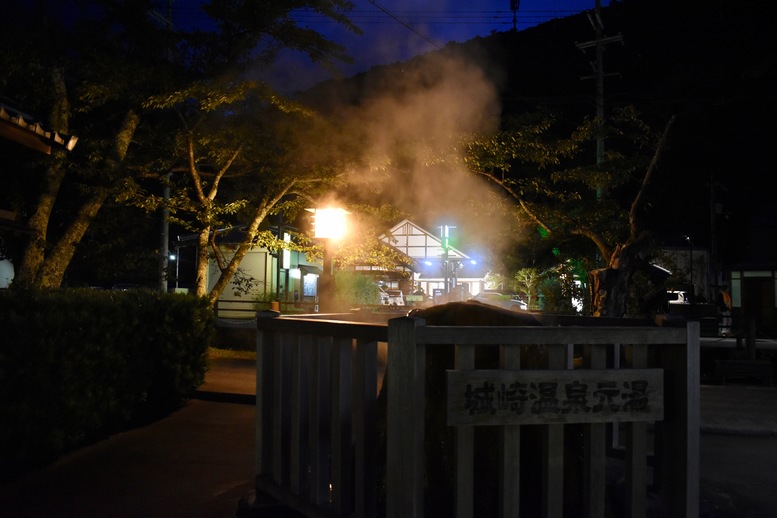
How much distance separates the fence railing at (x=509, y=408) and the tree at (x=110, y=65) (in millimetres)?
7747

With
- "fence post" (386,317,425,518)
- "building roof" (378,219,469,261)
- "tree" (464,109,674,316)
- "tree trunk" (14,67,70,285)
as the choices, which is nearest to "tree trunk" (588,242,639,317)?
"tree" (464,109,674,316)

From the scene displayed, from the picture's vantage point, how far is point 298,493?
3.30 meters

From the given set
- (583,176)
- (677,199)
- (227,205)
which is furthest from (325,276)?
(677,199)

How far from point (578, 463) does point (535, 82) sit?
132ft

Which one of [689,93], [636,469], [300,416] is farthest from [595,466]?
[689,93]

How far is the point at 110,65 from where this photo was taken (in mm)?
9188

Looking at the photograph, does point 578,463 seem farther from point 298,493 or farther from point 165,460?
point 165,460

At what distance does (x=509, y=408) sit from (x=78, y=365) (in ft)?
13.6

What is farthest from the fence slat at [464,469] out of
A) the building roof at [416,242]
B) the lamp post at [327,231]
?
the building roof at [416,242]

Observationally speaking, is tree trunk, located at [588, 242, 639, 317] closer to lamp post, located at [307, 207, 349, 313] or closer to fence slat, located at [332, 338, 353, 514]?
lamp post, located at [307, 207, 349, 313]

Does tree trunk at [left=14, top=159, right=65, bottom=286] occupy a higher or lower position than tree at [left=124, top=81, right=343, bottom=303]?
lower

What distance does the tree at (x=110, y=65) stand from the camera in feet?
30.5

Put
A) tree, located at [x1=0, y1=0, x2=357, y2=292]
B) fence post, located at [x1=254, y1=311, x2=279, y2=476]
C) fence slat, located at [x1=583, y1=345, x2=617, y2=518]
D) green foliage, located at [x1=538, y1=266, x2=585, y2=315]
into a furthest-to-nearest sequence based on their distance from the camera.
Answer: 1. green foliage, located at [x1=538, y1=266, x2=585, y2=315]
2. tree, located at [x1=0, y1=0, x2=357, y2=292]
3. fence post, located at [x1=254, y1=311, x2=279, y2=476]
4. fence slat, located at [x1=583, y1=345, x2=617, y2=518]

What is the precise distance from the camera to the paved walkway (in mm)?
3934
